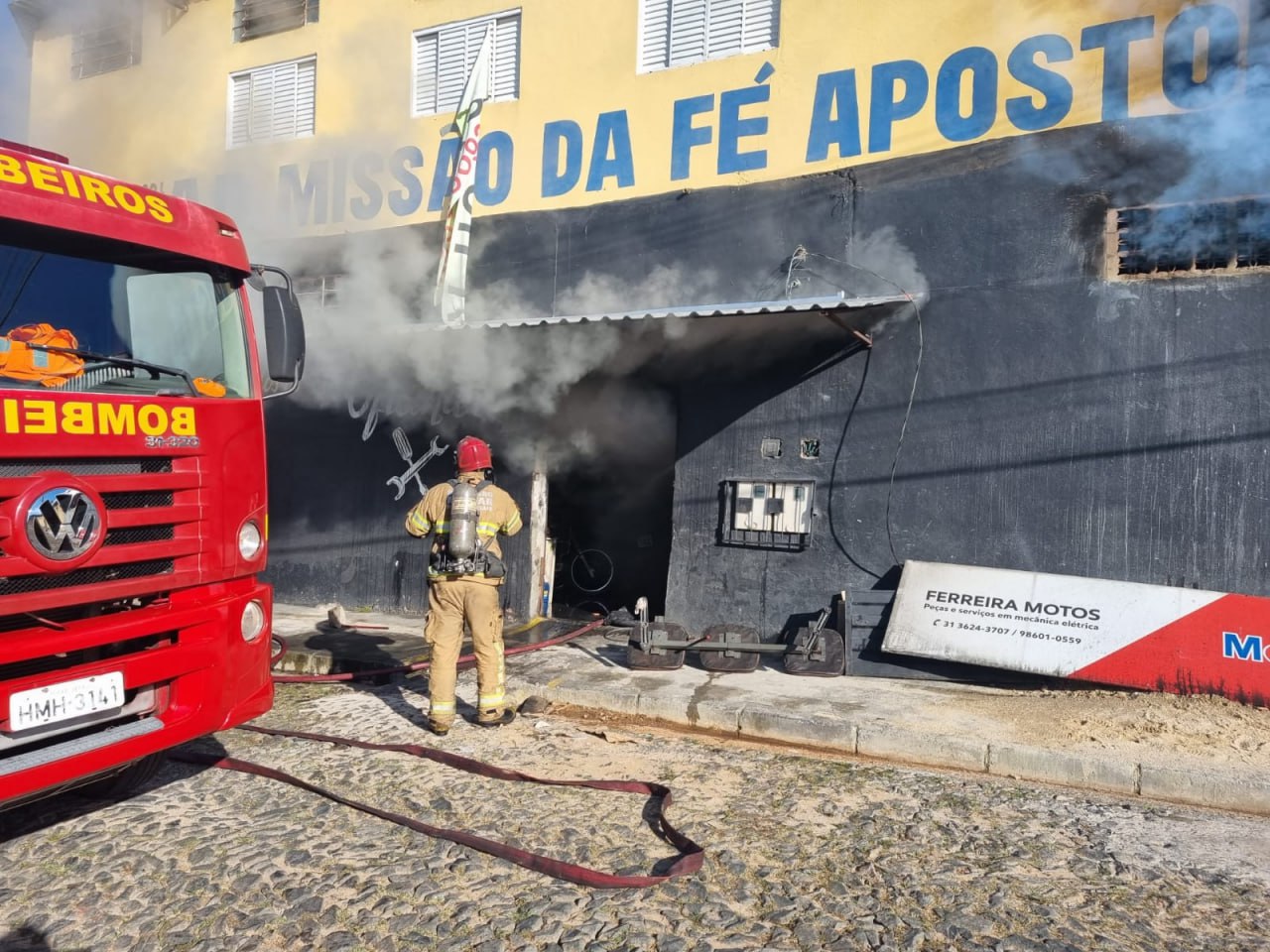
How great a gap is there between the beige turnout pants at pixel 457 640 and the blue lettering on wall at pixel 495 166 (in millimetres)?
5394

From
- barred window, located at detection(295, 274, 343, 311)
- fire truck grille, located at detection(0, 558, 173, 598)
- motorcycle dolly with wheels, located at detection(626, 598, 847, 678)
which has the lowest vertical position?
motorcycle dolly with wheels, located at detection(626, 598, 847, 678)

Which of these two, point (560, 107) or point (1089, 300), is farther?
point (560, 107)

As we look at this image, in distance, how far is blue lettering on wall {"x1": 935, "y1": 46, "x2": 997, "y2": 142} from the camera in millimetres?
7355

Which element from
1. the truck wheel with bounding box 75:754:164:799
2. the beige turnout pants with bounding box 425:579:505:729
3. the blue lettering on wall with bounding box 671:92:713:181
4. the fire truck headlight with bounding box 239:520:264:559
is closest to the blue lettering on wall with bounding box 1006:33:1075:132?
the blue lettering on wall with bounding box 671:92:713:181

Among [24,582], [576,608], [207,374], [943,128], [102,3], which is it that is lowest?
[576,608]

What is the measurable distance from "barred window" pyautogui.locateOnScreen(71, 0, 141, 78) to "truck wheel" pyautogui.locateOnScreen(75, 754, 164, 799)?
10.9m

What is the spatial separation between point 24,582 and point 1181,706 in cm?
634

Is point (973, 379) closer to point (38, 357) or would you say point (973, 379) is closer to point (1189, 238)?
point (1189, 238)

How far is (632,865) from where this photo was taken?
3.72 m

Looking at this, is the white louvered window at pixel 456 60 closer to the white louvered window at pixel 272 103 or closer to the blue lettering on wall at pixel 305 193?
the blue lettering on wall at pixel 305 193

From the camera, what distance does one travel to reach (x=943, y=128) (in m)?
7.54

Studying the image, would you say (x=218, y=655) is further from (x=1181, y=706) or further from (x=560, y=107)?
(x=560, y=107)

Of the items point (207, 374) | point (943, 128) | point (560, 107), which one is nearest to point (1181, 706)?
point (943, 128)

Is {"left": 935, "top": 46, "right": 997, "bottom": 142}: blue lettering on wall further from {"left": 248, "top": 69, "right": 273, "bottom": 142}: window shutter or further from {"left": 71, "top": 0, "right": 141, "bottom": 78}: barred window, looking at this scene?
{"left": 71, "top": 0, "right": 141, "bottom": 78}: barred window
